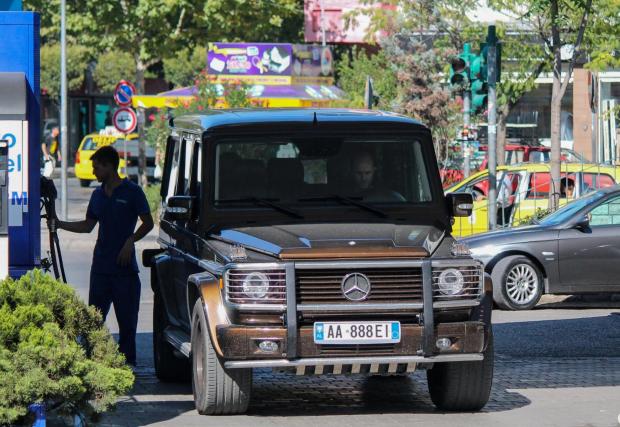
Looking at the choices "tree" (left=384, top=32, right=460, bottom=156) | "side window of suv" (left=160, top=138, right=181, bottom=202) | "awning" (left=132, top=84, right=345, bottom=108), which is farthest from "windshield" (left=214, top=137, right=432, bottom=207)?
"awning" (left=132, top=84, right=345, bottom=108)

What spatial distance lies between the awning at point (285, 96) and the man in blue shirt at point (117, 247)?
2815 cm

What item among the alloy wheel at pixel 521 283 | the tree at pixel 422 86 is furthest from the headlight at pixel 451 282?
the tree at pixel 422 86

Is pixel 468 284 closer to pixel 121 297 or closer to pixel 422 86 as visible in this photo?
pixel 121 297

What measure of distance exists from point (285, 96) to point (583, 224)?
2607cm

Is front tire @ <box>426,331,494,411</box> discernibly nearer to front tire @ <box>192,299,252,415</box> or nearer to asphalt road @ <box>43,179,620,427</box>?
asphalt road @ <box>43,179,620,427</box>

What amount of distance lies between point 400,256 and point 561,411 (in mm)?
1746

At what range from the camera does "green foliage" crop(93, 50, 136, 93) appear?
72000 millimetres

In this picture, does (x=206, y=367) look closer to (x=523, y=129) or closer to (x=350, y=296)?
(x=350, y=296)

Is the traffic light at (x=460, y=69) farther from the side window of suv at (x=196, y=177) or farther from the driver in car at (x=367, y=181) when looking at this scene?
the side window of suv at (x=196, y=177)

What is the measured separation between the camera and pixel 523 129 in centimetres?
4459

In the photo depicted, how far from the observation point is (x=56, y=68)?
70938 millimetres

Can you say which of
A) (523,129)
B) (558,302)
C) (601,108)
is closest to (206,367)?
(558,302)

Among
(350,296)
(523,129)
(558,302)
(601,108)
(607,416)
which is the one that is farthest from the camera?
(523,129)

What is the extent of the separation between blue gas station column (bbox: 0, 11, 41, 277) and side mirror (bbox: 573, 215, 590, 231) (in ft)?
27.5
